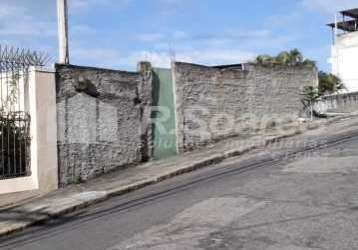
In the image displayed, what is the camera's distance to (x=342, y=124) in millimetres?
20109

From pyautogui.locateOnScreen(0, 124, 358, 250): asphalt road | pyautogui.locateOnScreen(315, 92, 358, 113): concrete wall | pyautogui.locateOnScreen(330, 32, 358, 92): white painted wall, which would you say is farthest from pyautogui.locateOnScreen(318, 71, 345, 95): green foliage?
pyautogui.locateOnScreen(0, 124, 358, 250): asphalt road

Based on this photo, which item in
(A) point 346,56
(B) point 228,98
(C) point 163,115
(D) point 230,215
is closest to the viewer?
(D) point 230,215

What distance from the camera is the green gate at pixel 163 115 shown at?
1492cm

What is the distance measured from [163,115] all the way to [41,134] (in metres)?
4.01

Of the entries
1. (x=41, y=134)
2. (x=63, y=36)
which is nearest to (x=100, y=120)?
(x=41, y=134)

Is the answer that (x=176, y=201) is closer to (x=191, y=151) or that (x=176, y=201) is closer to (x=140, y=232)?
(x=140, y=232)

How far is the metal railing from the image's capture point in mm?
11792

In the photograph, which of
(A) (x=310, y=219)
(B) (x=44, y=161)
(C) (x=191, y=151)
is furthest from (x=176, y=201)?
(C) (x=191, y=151)

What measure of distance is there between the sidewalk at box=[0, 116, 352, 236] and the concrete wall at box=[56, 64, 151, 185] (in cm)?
37

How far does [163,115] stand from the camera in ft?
49.5

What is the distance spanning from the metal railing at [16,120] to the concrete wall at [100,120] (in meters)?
0.73

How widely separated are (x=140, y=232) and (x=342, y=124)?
14.1 meters

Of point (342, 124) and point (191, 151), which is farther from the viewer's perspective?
point (342, 124)

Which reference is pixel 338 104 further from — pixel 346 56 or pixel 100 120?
pixel 346 56
